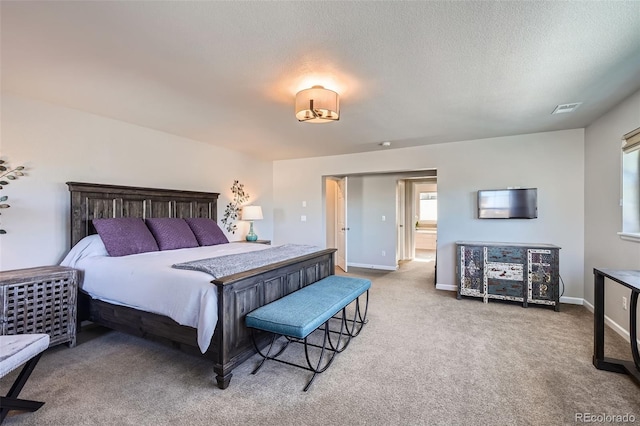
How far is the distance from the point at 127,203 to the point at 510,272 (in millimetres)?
4908

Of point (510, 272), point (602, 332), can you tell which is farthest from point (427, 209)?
point (602, 332)

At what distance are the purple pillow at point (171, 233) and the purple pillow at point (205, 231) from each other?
0.41ft

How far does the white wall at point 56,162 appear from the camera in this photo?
9.40ft

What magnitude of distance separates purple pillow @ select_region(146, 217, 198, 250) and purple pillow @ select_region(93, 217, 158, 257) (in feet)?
0.35

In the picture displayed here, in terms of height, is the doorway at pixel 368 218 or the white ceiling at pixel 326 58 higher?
the white ceiling at pixel 326 58

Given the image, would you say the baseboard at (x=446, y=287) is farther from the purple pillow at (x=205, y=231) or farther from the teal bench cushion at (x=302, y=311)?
the purple pillow at (x=205, y=231)

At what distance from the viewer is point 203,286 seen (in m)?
2.14

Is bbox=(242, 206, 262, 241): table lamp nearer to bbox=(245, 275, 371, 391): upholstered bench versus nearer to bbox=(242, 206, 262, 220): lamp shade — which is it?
bbox=(242, 206, 262, 220): lamp shade

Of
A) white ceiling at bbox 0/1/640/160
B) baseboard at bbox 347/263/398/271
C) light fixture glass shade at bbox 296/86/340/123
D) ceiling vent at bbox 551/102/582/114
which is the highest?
white ceiling at bbox 0/1/640/160

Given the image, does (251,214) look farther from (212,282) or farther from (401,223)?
(401,223)

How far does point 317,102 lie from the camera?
2.44 meters

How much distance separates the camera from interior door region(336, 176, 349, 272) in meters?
5.94

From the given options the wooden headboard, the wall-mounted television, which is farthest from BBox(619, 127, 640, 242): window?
the wooden headboard

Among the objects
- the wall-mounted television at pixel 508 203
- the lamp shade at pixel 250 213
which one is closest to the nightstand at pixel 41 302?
the lamp shade at pixel 250 213
